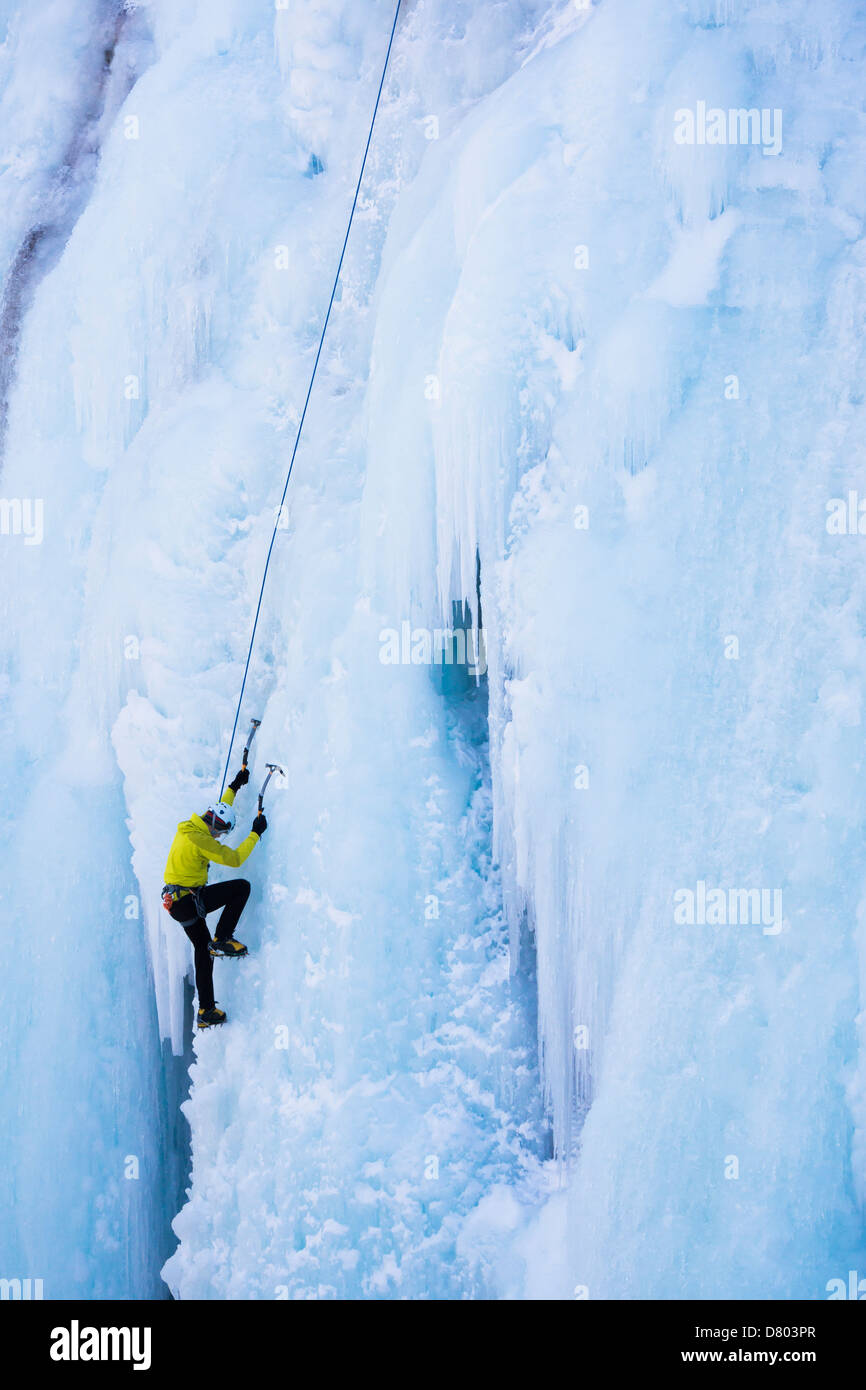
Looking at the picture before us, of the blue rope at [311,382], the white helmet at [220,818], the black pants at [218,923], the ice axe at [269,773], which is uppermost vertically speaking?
the blue rope at [311,382]

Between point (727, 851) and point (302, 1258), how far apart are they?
2.18 m

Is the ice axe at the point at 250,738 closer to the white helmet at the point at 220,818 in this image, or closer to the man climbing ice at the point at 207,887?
the man climbing ice at the point at 207,887

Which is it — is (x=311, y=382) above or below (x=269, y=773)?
above

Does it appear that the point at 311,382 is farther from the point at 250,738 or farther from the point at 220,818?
the point at 220,818

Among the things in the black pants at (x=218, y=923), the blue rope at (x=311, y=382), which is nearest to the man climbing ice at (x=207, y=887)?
the black pants at (x=218, y=923)

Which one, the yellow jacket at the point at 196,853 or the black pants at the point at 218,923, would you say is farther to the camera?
the black pants at the point at 218,923

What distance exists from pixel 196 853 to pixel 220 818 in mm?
167

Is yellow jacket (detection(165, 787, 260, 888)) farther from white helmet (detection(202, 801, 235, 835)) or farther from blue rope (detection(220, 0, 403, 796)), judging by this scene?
blue rope (detection(220, 0, 403, 796))

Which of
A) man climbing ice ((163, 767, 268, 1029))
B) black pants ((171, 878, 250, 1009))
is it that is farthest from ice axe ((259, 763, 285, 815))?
black pants ((171, 878, 250, 1009))

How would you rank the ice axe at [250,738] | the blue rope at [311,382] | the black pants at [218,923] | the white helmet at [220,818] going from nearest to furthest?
the white helmet at [220,818], the black pants at [218,923], the ice axe at [250,738], the blue rope at [311,382]

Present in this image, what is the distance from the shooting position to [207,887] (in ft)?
14.9

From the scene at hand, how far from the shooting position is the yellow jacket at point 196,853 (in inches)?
175

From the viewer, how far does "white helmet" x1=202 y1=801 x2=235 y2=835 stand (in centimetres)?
443

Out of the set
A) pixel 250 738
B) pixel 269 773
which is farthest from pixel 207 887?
pixel 250 738
